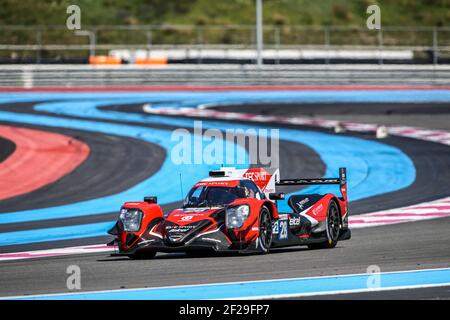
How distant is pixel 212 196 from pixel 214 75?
2715 centimetres

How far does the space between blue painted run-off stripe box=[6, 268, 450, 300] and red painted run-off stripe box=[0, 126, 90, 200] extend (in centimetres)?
1171

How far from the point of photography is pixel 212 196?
44.7 ft

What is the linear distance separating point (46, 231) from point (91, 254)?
10.8 feet

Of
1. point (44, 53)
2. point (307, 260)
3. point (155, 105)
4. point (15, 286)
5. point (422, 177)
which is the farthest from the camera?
point (44, 53)

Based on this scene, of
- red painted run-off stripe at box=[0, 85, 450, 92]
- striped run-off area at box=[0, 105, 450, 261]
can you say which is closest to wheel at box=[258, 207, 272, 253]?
striped run-off area at box=[0, 105, 450, 261]

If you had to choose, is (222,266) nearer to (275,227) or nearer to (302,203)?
(275,227)

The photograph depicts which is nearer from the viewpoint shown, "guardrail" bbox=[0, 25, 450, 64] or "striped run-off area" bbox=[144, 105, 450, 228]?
"striped run-off area" bbox=[144, 105, 450, 228]

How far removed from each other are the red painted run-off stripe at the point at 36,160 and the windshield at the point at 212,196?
28.1 ft

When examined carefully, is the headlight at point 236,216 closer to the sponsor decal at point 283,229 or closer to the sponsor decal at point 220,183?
the sponsor decal at point 220,183

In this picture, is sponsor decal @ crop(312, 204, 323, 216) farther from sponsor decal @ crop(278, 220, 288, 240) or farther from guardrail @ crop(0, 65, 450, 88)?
guardrail @ crop(0, 65, 450, 88)

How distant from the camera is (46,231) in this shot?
17.5 meters

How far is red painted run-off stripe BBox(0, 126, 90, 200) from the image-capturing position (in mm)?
22359
